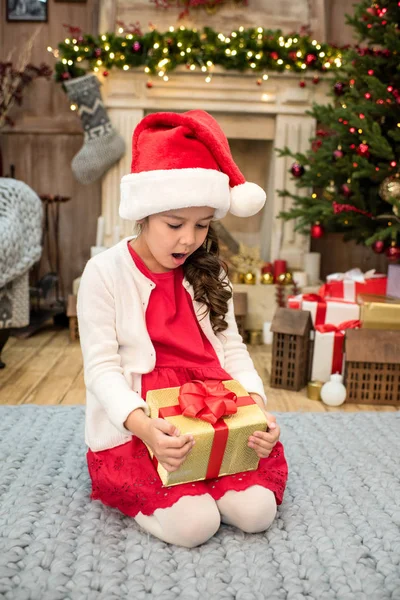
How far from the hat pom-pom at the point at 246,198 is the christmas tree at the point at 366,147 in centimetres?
118

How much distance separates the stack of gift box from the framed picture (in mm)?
2278

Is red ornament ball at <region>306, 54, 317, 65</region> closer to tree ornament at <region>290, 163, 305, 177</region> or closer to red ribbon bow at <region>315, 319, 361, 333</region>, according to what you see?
tree ornament at <region>290, 163, 305, 177</region>

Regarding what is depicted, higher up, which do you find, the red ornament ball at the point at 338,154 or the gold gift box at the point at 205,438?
the red ornament ball at the point at 338,154

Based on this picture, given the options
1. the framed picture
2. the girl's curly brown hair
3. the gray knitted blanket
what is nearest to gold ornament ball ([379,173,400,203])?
the gray knitted blanket

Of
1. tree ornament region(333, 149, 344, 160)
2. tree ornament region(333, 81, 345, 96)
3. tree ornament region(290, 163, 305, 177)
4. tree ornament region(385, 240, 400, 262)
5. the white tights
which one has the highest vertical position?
tree ornament region(333, 81, 345, 96)

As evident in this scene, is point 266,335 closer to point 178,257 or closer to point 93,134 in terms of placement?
point 93,134

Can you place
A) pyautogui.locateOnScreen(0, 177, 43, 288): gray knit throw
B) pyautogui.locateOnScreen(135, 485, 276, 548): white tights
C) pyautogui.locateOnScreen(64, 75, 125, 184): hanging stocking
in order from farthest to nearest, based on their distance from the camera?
pyautogui.locateOnScreen(64, 75, 125, 184): hanging stocking < pyautogui.locateOnScreen(0, 177, 43, 288): gray knit throw < pyautogui.locateOnScreen(135, 485, 276, 548): white tights

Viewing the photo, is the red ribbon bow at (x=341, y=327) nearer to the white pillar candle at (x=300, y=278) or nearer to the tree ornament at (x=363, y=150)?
the tree ornament at (x=363, y=150)

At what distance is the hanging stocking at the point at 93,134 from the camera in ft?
10.00

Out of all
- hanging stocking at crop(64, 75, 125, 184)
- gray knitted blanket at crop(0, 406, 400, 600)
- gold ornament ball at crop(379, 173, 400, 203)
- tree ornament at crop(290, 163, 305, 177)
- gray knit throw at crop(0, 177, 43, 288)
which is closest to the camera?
gray knitted blanket at crop(0, 406, 400, 600)

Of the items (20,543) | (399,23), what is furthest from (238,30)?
(20,543)

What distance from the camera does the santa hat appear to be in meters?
1.13

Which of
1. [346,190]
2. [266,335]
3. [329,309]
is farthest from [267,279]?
[329,309]

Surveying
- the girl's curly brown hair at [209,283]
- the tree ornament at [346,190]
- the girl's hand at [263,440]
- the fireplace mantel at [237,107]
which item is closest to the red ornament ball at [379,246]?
the tree ornament at [346,190]
